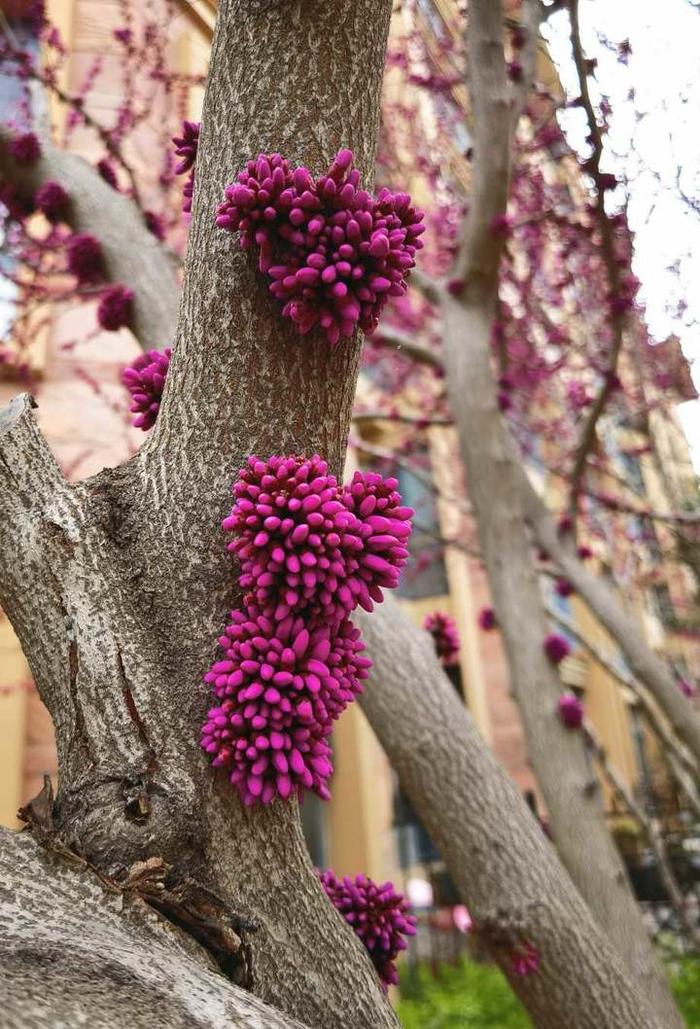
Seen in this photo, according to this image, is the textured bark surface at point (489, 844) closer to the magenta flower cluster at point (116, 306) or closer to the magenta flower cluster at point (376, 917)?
the magenta flower cluster at point (376, 917)

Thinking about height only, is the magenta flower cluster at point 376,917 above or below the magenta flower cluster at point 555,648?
below

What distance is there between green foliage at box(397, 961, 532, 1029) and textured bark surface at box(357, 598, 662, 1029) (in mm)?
2908

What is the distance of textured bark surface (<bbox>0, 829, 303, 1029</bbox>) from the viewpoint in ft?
2.73

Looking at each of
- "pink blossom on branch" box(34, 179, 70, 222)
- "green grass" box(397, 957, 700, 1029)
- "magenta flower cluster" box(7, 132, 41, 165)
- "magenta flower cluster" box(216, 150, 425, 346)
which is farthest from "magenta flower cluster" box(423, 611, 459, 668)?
"green grass" box(397, 957, 700, 1029)

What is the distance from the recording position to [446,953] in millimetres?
6965

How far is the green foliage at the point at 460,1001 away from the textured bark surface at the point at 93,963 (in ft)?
13.5

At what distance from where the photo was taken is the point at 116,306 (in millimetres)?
2375

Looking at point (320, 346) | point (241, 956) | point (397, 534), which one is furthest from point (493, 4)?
point (241, 956)

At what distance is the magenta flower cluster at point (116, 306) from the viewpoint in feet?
7.79

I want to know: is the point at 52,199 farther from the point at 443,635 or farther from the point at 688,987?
the point at 688,987

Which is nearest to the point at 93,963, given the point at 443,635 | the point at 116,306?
the point at 443,635

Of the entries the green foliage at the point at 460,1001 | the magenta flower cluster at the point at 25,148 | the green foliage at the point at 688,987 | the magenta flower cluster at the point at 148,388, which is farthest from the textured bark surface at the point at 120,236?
the green foliage at the point at 460,1001

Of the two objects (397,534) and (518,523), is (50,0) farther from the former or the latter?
(397,534)

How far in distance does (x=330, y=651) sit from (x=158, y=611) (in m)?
0.27
